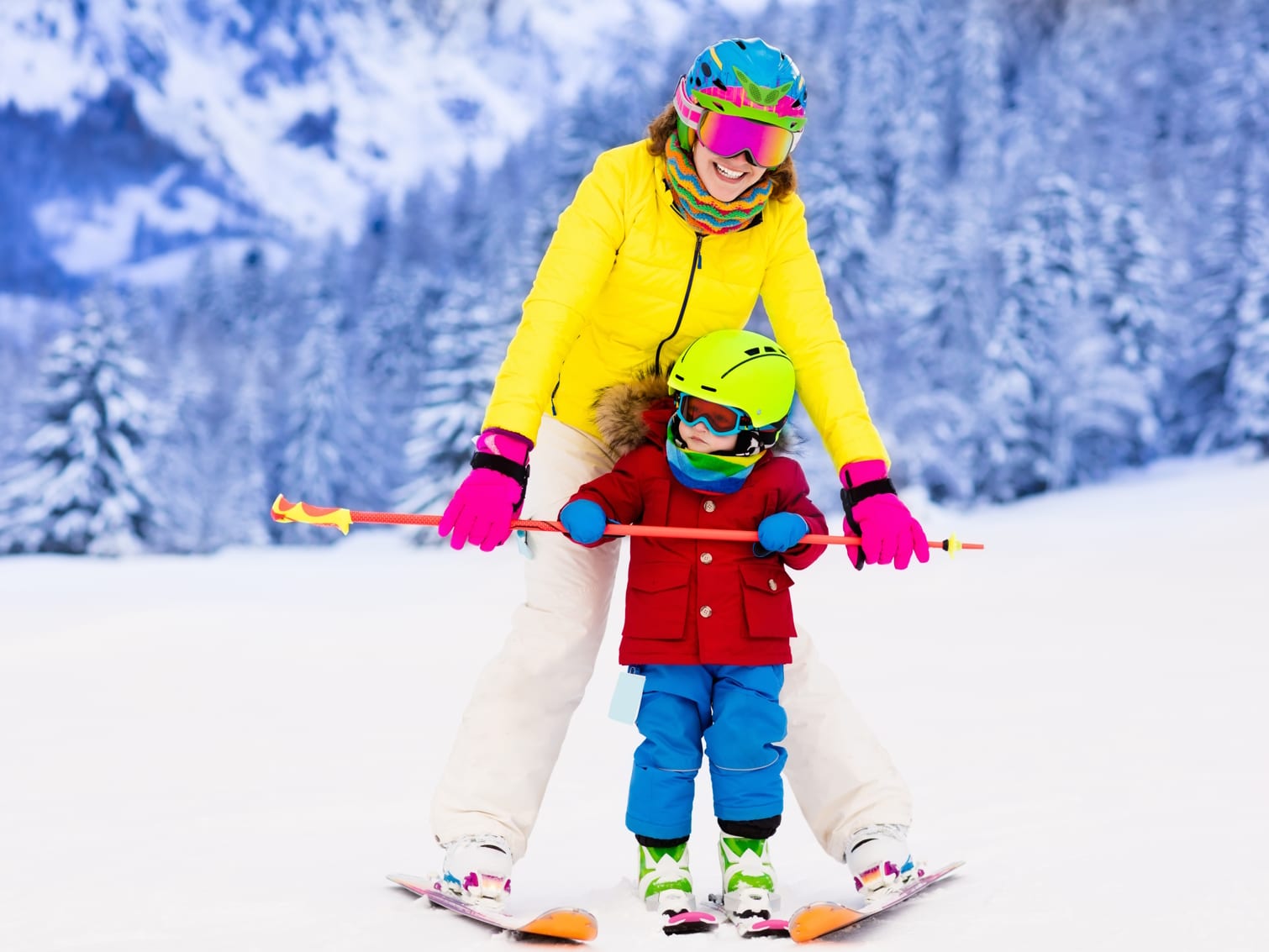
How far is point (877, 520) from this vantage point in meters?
2.99

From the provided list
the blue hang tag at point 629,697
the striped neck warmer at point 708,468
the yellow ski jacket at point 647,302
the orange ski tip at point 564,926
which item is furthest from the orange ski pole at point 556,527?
the orange ski tip at point 564,926

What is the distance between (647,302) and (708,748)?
48.2 inches

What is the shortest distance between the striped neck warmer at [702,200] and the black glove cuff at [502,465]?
838 mm

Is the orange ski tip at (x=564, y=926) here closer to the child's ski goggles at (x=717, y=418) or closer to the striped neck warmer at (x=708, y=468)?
the striped neck warmer at (x=708, y=468)

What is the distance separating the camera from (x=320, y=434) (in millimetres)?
31172

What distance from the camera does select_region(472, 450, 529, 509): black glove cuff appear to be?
2.84 meters

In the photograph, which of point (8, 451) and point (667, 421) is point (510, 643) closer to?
point (667, 421)

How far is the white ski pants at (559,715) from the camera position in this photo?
10.1 feet

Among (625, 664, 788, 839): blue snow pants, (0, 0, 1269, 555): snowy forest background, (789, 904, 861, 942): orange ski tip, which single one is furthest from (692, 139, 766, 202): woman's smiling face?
(0, 0, 1269, 555): snowy forest background

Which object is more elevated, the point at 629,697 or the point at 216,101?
the point at 216,101

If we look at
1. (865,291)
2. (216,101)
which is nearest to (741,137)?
(865,291)

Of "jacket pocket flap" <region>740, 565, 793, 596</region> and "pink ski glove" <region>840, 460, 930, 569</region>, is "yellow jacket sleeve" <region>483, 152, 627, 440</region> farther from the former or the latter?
"pink ski glove" <region>840, 460, 930, 569</region>

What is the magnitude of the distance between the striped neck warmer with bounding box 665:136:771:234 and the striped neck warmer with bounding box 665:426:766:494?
0.54m

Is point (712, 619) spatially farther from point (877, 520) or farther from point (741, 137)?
point (741, 137)
